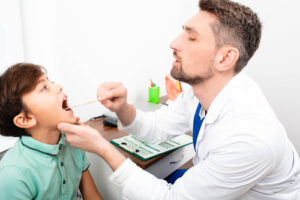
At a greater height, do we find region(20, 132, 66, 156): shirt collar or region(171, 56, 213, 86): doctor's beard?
region(171, 56, 213, 86): doctor's beard

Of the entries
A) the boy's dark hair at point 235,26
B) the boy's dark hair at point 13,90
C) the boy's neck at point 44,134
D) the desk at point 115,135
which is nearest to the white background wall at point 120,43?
the desk at point 115,135

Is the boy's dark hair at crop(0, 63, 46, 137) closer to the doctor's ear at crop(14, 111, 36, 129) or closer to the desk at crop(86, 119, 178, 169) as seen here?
the doctor's ear at crop(14, 111, 36, 129)

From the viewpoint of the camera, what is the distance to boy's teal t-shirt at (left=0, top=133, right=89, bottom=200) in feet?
2.41

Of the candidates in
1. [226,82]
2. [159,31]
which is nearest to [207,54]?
[226,82]

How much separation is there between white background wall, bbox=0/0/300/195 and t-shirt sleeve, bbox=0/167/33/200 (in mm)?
561

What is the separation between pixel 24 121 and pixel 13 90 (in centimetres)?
12

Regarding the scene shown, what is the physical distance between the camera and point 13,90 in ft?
2.55

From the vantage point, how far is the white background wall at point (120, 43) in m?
1.07

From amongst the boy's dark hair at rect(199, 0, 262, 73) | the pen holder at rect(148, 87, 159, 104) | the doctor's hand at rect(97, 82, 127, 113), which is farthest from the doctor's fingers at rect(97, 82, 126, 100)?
the pen holder at rect(148, 87, 159, 104)

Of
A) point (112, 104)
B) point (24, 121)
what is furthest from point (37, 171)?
point (112, 104)

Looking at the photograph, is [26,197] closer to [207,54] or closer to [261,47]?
[207,54]

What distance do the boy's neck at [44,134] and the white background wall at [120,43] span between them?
16.6 inches

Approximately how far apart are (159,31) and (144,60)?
1.19ft

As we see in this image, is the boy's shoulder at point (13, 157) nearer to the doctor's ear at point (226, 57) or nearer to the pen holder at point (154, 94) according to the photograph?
the doctor's ear at point (226, 57)
